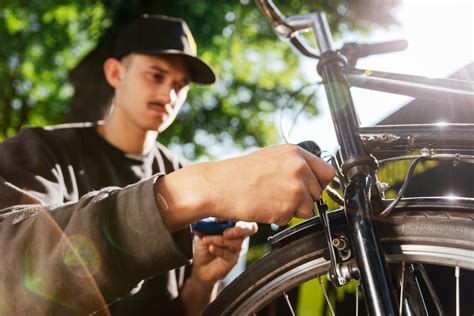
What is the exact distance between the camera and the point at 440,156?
1200mm

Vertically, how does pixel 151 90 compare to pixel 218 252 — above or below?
above

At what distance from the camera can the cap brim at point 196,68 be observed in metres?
2.67

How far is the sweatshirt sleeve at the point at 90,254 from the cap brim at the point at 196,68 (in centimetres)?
165

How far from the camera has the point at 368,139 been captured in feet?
4.26

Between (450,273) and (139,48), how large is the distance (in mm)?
2044

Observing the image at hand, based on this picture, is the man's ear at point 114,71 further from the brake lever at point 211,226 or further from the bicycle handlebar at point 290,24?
the brake lever at point 211,226

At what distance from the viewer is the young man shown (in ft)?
3.57

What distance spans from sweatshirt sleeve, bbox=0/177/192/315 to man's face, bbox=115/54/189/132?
4.93 feet

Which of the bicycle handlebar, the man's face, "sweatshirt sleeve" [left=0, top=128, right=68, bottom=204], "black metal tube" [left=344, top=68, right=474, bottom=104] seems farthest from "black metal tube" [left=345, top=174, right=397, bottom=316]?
the man's face

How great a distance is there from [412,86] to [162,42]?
1.74 metres

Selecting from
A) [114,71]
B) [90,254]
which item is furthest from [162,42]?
[90,254]

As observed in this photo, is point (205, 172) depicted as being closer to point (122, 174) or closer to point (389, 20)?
point (122, 174)

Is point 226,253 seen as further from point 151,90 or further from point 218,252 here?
point 151,90

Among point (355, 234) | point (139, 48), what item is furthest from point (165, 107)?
point (355, 234)
